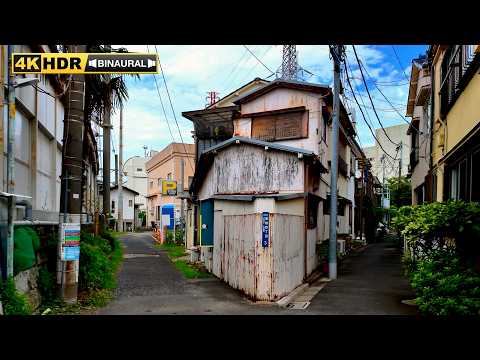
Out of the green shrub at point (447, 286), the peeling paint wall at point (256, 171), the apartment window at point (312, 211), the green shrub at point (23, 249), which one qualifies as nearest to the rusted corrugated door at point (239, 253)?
the peeling paint wall at point (256, 171)

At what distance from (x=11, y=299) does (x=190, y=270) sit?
7.76 meters

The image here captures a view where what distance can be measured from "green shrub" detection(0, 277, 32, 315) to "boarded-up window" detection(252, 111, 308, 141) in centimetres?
1056

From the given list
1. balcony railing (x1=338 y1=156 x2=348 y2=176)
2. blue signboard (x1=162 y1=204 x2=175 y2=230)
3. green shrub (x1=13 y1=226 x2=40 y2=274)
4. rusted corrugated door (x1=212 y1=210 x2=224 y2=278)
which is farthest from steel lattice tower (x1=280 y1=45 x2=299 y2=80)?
blue signboard (x1=162 y1=204 x2=175 y2=230)

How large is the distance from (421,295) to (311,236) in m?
6.24

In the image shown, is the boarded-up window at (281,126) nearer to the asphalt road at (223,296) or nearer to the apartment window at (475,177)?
the asphalt road at (223,296)

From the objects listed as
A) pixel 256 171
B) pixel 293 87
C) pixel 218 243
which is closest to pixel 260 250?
pixel 218 243

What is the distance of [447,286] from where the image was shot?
5258 millimetres

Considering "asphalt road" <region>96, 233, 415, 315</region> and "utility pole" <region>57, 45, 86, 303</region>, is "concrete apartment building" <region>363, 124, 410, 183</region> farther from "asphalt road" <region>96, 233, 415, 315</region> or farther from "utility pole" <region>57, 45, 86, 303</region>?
"utility pole" <region>57, 45, 86, 303</region>

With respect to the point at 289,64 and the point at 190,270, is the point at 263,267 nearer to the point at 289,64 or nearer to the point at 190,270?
the point at 190,270

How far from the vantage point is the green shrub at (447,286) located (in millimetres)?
5008

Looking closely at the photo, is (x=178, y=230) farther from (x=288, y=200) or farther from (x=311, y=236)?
(x=288, y=200)

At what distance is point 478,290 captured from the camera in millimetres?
5008
